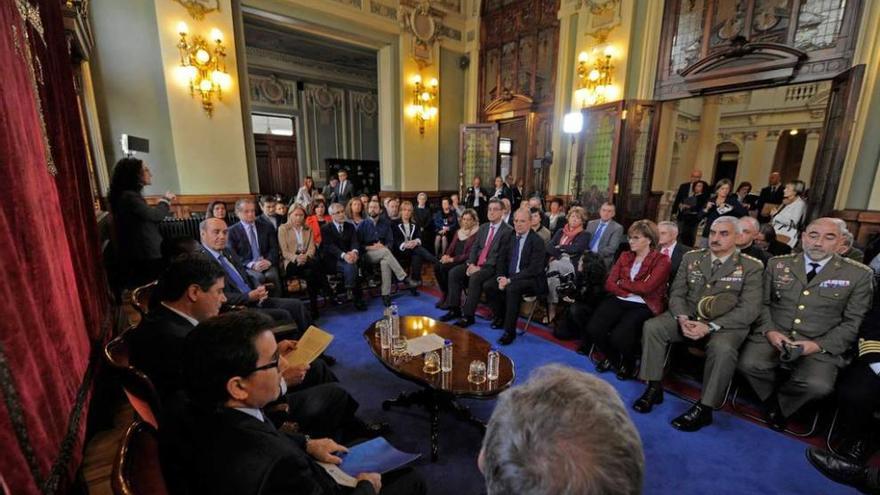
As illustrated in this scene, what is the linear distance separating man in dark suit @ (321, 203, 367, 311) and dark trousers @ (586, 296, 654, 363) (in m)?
2.47

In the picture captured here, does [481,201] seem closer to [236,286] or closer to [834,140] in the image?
[834,140]

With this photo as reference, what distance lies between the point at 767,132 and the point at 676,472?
13.1 meters

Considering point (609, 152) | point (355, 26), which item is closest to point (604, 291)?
point (609, 152)

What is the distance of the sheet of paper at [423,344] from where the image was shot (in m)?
2.18

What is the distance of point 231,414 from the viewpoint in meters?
0.93

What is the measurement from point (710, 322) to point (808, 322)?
0.51 meters

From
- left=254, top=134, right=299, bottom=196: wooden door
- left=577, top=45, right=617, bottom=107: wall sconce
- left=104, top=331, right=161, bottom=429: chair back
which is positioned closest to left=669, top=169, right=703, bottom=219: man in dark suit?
left=577, top=45, right=617, bottom=107: wall sconce

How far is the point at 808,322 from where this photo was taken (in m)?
2.25

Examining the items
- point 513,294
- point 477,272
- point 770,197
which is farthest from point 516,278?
point 770,197

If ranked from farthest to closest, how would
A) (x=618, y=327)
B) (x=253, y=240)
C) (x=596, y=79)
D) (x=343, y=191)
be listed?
1. (x=343, y=191)
2. (x=596, y=79)
3. (x=253, y=240)
4. (x=618, y=327)

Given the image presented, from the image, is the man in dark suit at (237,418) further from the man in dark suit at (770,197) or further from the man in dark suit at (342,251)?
the man in dark suit at (770,197)

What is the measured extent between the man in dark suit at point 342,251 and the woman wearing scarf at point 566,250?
2.08 meters

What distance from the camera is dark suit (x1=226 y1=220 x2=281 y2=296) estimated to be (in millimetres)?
3570

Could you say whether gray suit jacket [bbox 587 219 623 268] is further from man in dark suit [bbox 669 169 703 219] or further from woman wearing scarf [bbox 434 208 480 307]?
man in dark suit [bbox 669 169 703 219]
